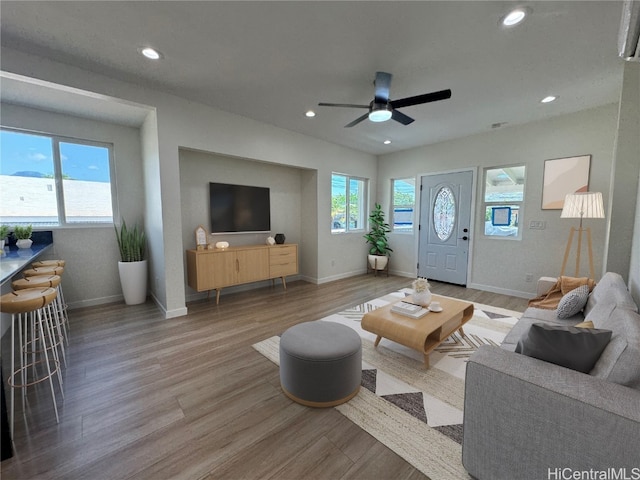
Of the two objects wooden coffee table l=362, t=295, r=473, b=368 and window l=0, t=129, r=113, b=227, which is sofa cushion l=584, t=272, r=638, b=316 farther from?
window l=0, t=129, r=113, b=227

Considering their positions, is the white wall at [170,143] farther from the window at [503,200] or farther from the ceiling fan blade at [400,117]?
the window at [503,200]

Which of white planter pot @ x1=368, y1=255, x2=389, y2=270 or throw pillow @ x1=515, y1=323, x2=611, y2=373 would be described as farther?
white planter pot @ x1=368, y1=255, x2=389, y2=270

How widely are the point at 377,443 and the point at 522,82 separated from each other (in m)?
3.71

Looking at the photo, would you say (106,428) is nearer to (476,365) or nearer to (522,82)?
(476,365)

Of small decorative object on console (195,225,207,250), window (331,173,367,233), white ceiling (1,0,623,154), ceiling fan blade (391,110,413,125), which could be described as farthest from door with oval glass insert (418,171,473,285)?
small decorative object on console (195,225,207,250)

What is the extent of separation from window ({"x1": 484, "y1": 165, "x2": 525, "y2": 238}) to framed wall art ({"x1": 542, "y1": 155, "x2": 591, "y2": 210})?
12.4 inches

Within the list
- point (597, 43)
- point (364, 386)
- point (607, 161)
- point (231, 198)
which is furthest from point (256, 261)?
point (607, 161)

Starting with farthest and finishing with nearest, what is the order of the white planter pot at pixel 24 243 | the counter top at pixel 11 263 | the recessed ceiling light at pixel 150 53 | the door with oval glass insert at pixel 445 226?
the door with oval glass insert at pixel 445 226, the white planter pot at pixel 24 243, the recessed ceiling light at pixel 150 53, the counter top at pixel 11 263

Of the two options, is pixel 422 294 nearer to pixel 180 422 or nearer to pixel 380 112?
pixel 380 112

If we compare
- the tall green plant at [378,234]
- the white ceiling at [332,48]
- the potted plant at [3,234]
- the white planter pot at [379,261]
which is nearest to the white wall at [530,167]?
the white ceiling at [332,48]

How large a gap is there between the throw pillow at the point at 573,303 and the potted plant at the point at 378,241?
139 inches

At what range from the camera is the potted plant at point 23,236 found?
3061 mm

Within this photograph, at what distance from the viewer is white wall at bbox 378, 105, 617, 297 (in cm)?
360

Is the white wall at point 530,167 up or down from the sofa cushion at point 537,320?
up
